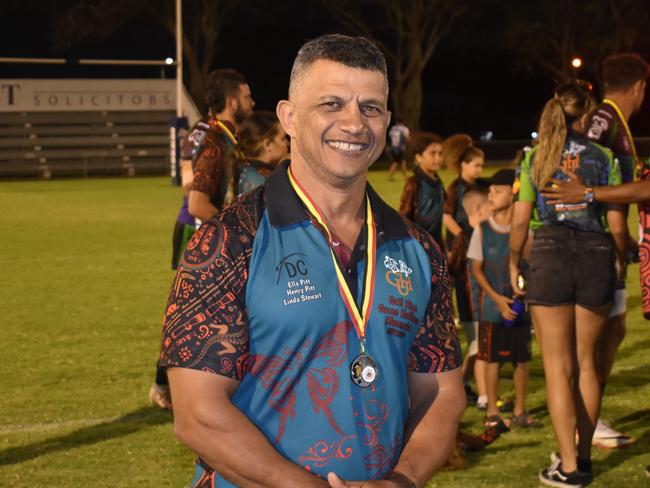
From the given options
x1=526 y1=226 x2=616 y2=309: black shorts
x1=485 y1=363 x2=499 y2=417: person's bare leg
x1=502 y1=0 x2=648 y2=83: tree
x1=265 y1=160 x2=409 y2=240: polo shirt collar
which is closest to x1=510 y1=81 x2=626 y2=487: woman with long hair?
x1=526 y1=226 x2=616 y2=309: black shorts

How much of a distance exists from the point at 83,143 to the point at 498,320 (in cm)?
3775

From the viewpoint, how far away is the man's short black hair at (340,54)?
2.87 metres

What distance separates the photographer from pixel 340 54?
9.41 feet

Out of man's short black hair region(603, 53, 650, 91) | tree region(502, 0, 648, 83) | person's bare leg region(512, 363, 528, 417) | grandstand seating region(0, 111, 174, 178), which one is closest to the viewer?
man's short black hair region(603, 53, 650, 91)

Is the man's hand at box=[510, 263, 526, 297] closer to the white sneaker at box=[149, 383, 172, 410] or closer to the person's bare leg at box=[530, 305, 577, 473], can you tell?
the person's bare leg at box=[530, 305, 577, 473]

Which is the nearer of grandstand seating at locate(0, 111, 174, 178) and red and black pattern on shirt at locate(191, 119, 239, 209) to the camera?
red and black pattern on shirt at locate(191, 119, 239, 209)

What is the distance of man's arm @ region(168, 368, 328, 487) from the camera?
8.96ft

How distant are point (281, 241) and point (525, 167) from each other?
4.14m

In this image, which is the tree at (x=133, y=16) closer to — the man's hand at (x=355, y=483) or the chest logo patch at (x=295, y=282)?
the chest logo patch at (x=295, y=282)

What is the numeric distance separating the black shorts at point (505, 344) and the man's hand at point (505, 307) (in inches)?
5.1

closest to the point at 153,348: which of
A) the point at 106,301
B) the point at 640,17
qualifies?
the point at 106,301

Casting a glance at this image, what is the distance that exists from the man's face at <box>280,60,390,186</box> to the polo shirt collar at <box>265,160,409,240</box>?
0.31 feet

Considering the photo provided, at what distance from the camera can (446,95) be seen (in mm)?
82812

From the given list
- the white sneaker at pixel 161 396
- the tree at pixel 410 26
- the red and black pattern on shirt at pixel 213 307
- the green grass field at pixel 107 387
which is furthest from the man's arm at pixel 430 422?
the tree at pixel 410 26
